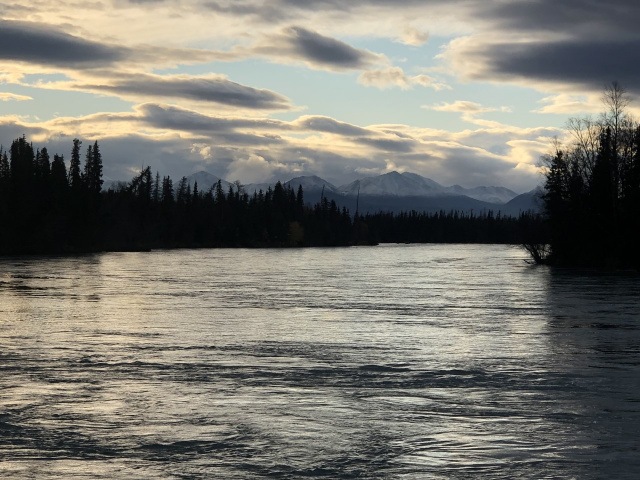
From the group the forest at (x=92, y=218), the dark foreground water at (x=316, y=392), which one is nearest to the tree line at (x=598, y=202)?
the forest at (x=92, y=218)

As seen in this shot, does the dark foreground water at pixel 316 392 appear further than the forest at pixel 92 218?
No

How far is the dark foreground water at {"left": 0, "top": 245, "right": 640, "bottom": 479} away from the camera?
34.7 feet

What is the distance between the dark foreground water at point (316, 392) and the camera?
10578 millimetres

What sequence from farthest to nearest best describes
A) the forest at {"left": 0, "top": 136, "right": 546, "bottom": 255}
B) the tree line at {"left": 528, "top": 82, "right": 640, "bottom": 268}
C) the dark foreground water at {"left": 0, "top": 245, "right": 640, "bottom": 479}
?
1. the forest at {"left": 0, "top": 136, "right": 546, "bottom": 255}
2. the tree line at {"left": 528, "top": 82, "right": 640, "bottom": 268}
3. the dark foreground water at {"left": 0, "top": 245, "right": 640, "bottom": 479}

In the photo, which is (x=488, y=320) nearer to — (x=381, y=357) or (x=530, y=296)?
(x=381, y=357)

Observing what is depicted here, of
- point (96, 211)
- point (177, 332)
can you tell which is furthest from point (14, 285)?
point (96, 211)

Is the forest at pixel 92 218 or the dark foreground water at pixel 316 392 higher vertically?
the forest at pixel 92 218

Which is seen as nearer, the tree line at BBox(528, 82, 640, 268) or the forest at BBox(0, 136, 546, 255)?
the tree line at BBox(528, 82, 640, 268)

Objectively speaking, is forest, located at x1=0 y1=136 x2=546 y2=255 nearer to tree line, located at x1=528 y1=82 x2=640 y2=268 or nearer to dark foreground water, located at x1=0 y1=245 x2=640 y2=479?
tree line, located at x1=528 y1=82 x2=640 y2=268

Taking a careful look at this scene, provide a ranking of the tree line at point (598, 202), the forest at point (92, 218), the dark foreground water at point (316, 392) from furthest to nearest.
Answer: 1. the forest at point (92, 218)
2. the tree line at point (598, 202)
3. the dark foreground water at point (316, 392)

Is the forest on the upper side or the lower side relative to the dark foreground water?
upper

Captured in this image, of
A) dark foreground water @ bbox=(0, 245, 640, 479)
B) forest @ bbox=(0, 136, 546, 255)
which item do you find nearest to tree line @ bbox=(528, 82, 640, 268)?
forest @ bbox=(0, 136, 546, 255)

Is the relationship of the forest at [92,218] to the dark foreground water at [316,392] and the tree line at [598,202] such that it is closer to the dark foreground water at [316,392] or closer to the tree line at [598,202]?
the tree line at [598,202]

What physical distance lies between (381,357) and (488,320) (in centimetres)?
1122
